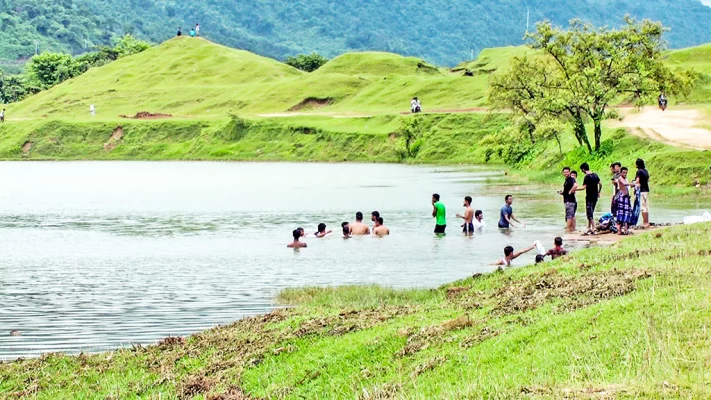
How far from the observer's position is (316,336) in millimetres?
14531

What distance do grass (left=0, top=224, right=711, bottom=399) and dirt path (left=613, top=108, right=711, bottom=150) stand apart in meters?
32.0

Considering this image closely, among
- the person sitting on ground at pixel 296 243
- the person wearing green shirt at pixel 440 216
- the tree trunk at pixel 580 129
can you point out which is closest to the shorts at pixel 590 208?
the person wearing green shirt at pixel 440 216

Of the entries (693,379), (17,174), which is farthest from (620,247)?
(17,174)

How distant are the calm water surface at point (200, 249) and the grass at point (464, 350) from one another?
7.86 feet

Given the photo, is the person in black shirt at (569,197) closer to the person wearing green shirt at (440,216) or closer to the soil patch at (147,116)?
the person wearing green shirt at (440,216)

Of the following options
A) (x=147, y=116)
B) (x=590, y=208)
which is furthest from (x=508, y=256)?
(x=147, y=116)

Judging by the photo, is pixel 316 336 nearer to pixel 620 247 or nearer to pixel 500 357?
pixel 500 357

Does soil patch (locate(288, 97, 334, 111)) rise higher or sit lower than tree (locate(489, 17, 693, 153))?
higher

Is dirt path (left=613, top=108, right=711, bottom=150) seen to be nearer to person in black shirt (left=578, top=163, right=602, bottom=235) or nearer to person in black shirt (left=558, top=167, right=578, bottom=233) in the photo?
person in black shirt (left=558, top=167, right=578, bottom=233)

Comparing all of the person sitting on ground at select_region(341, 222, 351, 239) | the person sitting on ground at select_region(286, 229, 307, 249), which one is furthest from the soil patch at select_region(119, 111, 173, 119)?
the person sitting on ground at select_region(286, 229, 307, 249)

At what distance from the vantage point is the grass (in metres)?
9.99

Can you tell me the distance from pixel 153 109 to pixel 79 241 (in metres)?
91.5

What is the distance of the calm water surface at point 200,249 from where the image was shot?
19.1 metres

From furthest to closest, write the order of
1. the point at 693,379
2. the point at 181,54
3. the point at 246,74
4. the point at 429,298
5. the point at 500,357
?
1. the point at 181,54
2. the point at 246,74
3. the point at 429,298
4. the point at 500,357
5. the point at 693,379
